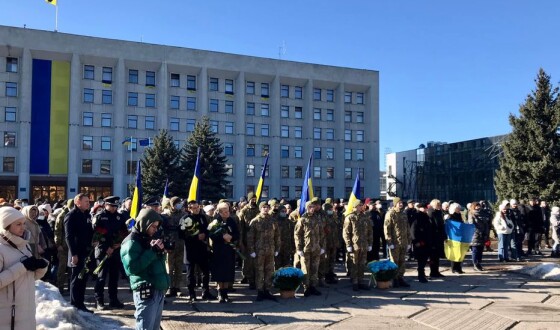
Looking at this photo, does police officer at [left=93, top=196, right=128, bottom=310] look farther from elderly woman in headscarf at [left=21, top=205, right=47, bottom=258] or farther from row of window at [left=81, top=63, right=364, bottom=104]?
row of window at [left=81, top=63, right=364, bottom=104]

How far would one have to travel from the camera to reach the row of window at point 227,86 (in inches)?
1980

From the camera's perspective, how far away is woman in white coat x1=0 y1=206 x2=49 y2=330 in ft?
14.1

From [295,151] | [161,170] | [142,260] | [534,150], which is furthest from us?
[295,151]

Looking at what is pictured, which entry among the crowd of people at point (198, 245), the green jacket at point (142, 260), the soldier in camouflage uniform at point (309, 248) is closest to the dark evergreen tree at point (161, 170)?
the crowd of people at point (198, 245)

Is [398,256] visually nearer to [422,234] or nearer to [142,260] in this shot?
[422,234]

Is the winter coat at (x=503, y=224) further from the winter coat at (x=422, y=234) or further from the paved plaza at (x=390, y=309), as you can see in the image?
the winter coat at (x=422, y=234)

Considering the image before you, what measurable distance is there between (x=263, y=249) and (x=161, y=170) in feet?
104

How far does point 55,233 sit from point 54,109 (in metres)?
41.3

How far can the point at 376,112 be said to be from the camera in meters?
61.9

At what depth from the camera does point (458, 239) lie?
12484 mm

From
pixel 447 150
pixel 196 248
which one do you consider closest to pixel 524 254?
pixel 196 248

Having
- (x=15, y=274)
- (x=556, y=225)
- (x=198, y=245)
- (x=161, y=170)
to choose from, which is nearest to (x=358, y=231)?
(x=198, y=245)

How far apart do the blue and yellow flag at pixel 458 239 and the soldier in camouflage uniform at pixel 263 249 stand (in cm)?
536

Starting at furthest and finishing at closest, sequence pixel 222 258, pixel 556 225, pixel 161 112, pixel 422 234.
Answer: pixel 161 112
pixel 556 225
pixel 422 234
pixel 222 258
